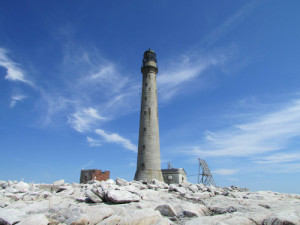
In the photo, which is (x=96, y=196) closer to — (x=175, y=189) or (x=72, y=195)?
(x=72, y=195)

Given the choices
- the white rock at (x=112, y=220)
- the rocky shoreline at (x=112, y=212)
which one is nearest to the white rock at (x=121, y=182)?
the rocky shoreline at (x=112, y=212)

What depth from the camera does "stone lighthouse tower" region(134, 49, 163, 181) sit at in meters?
25.9

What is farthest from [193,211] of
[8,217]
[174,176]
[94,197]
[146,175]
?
[174,176]

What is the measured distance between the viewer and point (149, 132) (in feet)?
88.9

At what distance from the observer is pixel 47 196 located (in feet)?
39.3

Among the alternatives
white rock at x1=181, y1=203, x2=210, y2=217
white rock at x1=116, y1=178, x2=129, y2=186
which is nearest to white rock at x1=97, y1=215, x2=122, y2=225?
white rock at x1=181, y1=203, x2=210, y2=217

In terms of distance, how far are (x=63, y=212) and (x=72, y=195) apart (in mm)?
3813

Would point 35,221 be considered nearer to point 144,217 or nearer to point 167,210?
point 144,217

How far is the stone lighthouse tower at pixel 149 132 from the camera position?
2592 centimetres

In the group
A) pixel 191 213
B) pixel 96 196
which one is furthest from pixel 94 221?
pixel 191 213

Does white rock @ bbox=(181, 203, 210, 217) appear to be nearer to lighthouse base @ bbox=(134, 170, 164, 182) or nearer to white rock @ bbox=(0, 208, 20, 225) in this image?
white rock @ bbox=(0, 208, 20, 225)

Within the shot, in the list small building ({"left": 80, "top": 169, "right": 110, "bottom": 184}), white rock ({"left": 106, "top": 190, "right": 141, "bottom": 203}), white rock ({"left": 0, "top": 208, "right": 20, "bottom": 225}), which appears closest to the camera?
white rock ({"left": 0, "top": 208, "right": 20, "bottom": 225})

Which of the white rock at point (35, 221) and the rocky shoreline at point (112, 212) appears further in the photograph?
the rocky shoreline at point (112, 212)

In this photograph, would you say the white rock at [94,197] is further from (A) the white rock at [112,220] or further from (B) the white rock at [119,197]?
(A) the white rock at [112,220]
